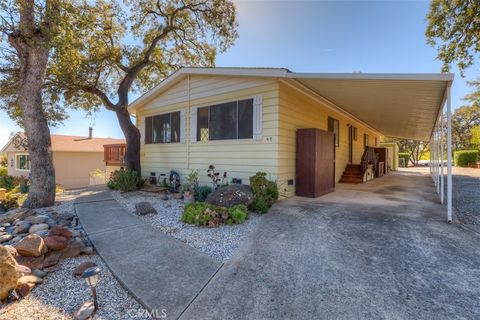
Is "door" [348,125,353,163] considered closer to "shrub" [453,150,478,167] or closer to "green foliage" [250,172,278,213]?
"green foliage" [250,172,278,213]

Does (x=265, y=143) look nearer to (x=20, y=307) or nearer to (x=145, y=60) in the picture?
(x=20, y=307)

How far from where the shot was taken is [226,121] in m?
7.09

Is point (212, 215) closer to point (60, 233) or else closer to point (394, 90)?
point (60, 233)

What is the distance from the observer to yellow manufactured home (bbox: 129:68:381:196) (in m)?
6.15

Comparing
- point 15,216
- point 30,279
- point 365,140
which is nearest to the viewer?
point 30,279

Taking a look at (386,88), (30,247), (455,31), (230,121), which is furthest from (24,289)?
(455,31)

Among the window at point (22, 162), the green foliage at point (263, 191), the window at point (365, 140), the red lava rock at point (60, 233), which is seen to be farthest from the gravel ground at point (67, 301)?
the window at point (22, 162)

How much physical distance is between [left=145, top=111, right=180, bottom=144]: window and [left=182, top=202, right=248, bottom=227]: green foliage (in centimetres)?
450

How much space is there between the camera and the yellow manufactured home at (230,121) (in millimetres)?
6152

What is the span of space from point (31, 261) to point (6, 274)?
63 centimetres

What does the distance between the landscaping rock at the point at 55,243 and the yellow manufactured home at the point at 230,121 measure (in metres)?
4.34

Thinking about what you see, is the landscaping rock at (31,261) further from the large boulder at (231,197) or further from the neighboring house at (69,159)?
the neighboring house at (69,159)

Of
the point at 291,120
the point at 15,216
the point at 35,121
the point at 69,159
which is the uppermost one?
the point at 291,120

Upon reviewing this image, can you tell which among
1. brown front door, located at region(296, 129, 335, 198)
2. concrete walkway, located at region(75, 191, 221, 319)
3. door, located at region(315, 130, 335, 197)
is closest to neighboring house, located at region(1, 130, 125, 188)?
concrete walkway, located at region(75, 191, 221, 319)
